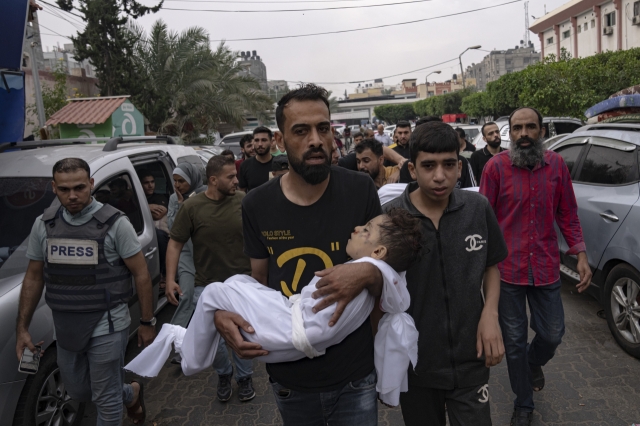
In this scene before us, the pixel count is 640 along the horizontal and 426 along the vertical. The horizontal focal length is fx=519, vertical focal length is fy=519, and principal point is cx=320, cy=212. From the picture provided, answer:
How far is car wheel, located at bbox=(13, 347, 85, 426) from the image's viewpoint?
3186 millimetres

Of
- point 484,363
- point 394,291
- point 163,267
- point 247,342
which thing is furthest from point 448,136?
point 163,267

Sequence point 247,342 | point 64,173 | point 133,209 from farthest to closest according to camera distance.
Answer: point 133,209
point 64,173
point 247,342

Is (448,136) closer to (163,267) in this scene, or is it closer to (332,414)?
(332,414)

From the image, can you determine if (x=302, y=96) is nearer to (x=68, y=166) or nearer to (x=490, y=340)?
(x=490, y=340)

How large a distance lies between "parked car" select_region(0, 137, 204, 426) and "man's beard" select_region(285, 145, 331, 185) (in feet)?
7.29

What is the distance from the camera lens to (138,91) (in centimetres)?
2105

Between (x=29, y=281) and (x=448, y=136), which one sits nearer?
(x=448, y=136)

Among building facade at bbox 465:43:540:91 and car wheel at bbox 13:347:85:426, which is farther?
building facade at bbox 465:43:540:91

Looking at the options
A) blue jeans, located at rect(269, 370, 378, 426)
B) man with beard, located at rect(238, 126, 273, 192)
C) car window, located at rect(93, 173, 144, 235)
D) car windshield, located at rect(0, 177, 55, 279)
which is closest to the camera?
blue jeans, located at rect(269, 370, 378, 426)

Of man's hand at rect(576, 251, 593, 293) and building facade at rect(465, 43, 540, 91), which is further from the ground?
building facade at rect(465, 43, 540, 91)

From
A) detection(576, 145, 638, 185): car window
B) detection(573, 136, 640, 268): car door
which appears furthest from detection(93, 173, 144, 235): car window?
detection(576, 145, 638, 185): car window

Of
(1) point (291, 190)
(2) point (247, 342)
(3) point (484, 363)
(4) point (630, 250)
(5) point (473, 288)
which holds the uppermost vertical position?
(1) point (291, 190)

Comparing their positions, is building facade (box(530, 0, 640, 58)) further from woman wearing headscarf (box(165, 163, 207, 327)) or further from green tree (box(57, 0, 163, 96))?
woman wearing headscarf (box(165, 163, 207, 327))

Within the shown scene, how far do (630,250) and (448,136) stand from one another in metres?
2.88
